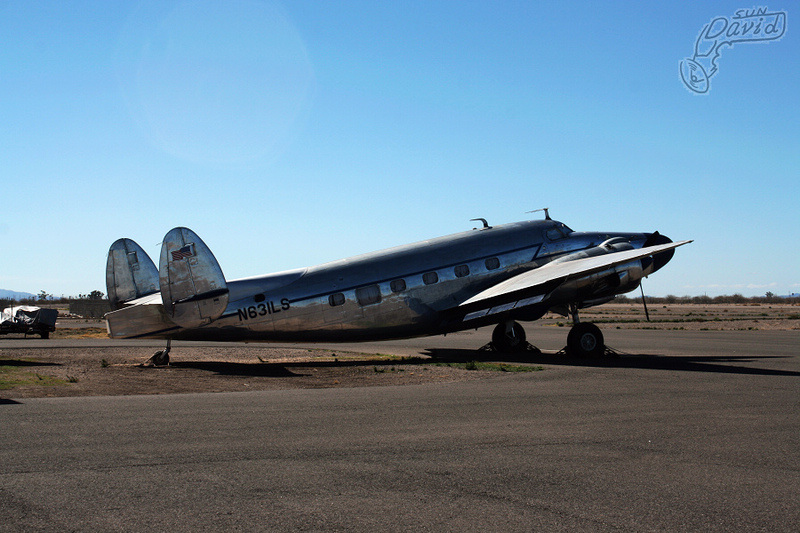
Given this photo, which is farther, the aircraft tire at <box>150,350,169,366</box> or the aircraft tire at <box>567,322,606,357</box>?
the aircraft tire at <box>567,322,606,357</box>

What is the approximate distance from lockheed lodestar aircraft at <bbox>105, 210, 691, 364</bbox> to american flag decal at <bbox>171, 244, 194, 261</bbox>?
30 millimetres

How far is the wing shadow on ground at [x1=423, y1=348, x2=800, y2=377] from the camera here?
1791 centimetres

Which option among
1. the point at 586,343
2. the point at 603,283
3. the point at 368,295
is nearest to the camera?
the point at 368,295

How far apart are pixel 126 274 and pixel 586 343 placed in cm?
1658

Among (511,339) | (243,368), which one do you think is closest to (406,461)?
(243,368)

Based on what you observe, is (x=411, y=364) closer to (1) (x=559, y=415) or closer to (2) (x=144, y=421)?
(1) (x=559, y=415)

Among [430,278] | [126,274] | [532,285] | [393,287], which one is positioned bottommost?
[532,285]

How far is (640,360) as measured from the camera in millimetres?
20906

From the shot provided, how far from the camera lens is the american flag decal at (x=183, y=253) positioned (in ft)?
62.3

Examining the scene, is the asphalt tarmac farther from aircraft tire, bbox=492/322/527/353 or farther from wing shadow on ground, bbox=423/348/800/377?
aircraft tire, bbox=492/322/527/353

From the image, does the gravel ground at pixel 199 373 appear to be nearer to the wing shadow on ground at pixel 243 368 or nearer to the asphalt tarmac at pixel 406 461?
the wing shadow on ground at pixel 243 368

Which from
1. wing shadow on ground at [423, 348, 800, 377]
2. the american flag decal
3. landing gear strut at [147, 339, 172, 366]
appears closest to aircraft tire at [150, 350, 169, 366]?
landing gear strut at [147, 339, 172, 366]

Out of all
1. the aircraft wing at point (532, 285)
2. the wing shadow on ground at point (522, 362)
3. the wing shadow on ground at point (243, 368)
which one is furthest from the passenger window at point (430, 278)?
the wing shadow on ground at point (243, 368)

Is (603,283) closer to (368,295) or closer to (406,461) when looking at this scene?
(368,295)
